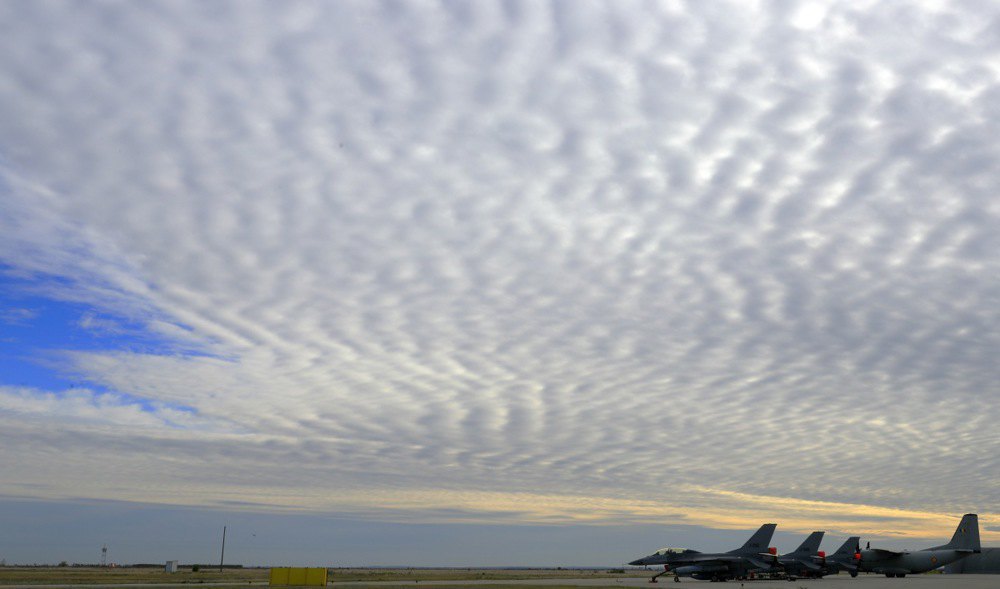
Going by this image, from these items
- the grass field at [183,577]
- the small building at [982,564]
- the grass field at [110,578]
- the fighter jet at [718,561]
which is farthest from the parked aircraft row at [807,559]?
the grass field at [110,578]

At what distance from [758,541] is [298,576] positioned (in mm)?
55793

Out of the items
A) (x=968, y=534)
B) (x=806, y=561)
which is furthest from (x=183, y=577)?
(x=968, y=534)

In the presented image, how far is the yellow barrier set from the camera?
6819 cm

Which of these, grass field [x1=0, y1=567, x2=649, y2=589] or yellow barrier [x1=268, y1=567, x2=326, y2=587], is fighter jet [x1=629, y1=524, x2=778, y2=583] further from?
yellow barrier [x1=268, y1=567, x2=326, y2=587]

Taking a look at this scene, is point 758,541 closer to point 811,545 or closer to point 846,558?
point 811,545

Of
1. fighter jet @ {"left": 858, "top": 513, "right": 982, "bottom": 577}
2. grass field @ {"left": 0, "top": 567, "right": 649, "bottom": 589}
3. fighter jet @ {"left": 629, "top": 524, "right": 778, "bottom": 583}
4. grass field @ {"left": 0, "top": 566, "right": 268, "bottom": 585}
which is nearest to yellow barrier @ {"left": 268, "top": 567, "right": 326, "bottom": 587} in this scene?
grass field @ {"left": 0, "top": 567, "right": 649, "bottom": 589}

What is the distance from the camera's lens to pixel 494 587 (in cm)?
6359

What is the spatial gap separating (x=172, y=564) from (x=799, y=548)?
303ft

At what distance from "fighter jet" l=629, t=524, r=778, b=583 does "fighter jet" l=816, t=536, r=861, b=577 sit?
16.5 m

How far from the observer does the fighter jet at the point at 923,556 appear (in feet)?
369

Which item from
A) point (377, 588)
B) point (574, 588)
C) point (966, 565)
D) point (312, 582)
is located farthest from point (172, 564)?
point (966, 565)

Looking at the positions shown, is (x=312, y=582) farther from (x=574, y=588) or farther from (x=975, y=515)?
(x=975, y=515)

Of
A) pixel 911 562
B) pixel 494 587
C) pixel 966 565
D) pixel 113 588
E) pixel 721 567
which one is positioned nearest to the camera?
pixel 113 588

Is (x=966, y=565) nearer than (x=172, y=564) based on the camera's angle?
No
